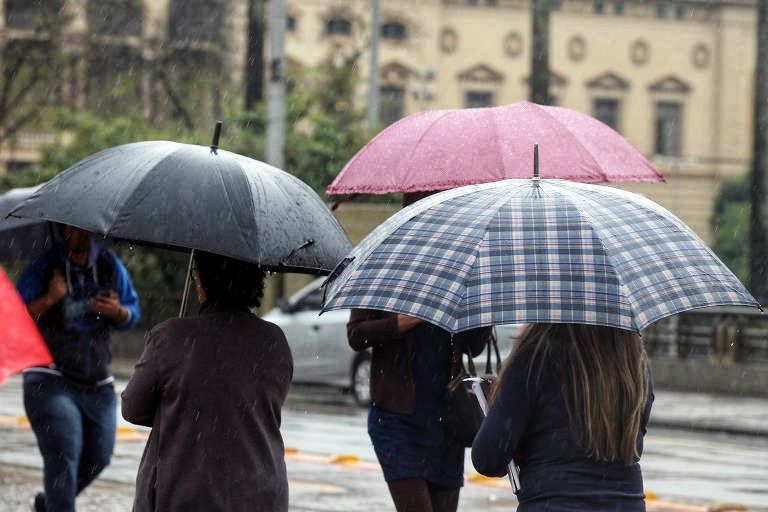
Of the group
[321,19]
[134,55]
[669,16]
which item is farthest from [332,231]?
[669,16]

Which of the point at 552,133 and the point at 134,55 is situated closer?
the point at 552,133

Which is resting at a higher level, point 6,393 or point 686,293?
point 686,293

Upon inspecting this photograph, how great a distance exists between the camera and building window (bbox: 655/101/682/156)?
2911 inches

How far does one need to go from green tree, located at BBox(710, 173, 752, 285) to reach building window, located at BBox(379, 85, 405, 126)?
44.5 feet

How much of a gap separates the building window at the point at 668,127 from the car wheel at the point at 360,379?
5652 cm

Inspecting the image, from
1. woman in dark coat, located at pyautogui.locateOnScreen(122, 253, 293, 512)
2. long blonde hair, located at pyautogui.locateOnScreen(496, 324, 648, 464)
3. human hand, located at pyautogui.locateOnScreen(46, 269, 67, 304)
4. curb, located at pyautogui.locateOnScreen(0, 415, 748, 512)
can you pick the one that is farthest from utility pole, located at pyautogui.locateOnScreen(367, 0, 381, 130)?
long blonde hair, located at pyautogui.locateOnScreen(496, 324, 648, 464)

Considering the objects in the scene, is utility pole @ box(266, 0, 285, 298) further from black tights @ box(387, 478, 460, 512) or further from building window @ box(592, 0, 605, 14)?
building window @ box(592, 0, 605, 14)

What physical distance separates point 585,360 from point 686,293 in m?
0.33

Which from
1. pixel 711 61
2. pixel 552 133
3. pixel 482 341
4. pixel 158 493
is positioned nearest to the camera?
pixel 158 493

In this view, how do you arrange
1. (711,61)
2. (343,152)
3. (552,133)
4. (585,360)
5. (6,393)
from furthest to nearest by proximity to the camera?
(711,61), (343,152), (6,393), (552,133), (585,360)

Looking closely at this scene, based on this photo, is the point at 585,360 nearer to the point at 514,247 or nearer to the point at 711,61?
the point at 514,247

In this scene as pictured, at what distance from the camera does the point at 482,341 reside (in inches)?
238

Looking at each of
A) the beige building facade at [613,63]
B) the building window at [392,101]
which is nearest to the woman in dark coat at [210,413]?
the building window at [392,101]

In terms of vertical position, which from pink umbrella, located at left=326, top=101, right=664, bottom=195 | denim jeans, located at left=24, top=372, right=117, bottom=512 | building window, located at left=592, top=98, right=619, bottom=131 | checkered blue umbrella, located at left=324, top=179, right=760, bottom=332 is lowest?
building window, located at left=592, top=98, right=619, bottom=131
